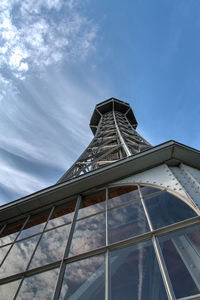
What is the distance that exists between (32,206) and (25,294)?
3281 mm

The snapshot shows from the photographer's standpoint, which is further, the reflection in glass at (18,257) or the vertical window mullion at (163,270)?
the reflection in glass at (18,257)

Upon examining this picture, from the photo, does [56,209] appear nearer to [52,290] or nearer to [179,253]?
[52,290]

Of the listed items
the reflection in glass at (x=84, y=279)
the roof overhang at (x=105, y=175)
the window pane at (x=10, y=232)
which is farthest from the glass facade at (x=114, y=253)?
the roof overhang at (x=105, y=175)

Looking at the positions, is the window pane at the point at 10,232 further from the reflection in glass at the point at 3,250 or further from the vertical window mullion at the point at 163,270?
the vertical window mullion at the point at 163,270

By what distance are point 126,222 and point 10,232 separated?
4147 millimetres

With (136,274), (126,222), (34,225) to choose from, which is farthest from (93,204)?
(136,274)

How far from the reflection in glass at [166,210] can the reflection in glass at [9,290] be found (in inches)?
116

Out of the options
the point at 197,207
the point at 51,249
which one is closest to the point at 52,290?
the point at 51,249

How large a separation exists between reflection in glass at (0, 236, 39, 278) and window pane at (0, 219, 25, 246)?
0.61 metres

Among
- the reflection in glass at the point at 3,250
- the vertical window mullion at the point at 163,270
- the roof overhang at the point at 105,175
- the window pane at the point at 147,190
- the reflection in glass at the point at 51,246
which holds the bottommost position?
the vertical window mullion at the point at 163,270

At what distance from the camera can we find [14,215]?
7.04m

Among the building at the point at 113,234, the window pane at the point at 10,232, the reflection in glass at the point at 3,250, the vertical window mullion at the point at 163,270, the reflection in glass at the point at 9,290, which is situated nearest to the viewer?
the vertical window mullion at the point at 163,270

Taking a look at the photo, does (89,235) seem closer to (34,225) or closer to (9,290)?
(9,290)

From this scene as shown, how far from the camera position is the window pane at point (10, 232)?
6.02 m
